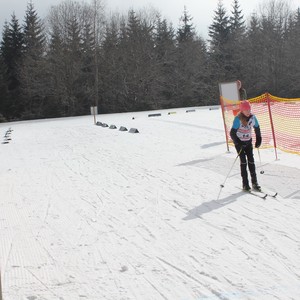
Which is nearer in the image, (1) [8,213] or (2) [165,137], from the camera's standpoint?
(1) [8,213]

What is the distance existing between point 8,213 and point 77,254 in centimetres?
241

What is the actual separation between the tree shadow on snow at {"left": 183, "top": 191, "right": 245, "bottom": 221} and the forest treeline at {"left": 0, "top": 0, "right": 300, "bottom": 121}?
4381cm

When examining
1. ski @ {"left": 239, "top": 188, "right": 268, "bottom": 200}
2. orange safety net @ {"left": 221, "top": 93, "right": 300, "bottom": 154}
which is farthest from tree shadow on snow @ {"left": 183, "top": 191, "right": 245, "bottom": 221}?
orange safety net @ {"left": 221, "top": 93, "right": 300, "bottom": 154}

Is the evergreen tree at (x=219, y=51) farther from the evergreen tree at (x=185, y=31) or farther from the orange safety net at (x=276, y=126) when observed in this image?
the orange safety net at (x=276, y=126)

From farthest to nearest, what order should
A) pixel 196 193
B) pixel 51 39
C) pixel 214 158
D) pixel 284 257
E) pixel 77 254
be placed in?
pixel 51 39, pixel 214 158, pixel 196 193, pixel 77 254, pixel 284 257

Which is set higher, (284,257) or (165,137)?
(165,137)

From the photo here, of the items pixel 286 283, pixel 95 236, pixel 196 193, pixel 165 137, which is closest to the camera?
pixel 286 283

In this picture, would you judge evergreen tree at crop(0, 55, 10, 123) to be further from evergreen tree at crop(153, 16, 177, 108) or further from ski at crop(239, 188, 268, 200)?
ski at crop(239, 188, 268, 200)


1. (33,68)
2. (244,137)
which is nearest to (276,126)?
(244,137)

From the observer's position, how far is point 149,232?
5.62 m

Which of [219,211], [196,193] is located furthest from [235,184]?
[219,211]

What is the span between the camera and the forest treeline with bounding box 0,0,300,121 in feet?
161

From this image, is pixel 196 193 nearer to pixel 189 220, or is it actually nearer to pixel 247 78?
pixel 189 220

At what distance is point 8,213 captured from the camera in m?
6.79
